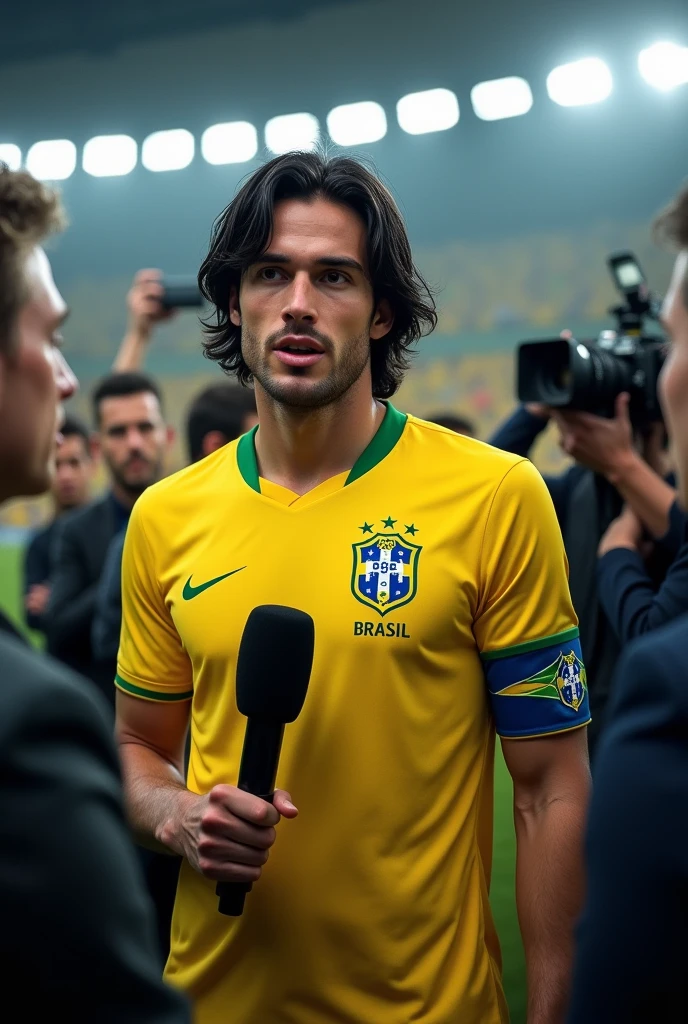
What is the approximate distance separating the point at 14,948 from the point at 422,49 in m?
16.0

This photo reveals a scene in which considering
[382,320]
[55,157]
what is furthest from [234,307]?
[55,157]

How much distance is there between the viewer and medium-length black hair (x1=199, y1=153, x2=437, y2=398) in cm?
188

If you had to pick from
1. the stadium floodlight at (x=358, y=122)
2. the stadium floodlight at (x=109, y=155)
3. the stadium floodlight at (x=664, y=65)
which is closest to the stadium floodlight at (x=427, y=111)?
the stadium floodlight at (x=358, y=122)

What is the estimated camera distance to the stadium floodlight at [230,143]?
1650cm

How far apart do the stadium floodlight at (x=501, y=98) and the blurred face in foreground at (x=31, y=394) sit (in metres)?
15.3

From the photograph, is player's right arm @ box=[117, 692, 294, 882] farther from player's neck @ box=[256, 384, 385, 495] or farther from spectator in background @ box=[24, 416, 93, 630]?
spectator in background @ box=[24, 416, 93, 630]

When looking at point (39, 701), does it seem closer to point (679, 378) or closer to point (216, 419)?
point (679, 378)

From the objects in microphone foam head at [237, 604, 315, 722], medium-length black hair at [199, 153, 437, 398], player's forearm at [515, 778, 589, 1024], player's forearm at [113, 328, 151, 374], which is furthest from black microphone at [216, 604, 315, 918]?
player's forearm at [113, 328, 151, 374]

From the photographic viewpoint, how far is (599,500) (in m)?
2.44

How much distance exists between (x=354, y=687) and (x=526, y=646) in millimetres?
262

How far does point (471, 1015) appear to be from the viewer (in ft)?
5.22

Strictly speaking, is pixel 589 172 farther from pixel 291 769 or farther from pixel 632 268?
pixel 291 769

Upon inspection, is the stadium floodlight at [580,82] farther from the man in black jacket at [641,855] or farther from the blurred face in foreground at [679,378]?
the man in black jacket at [641,855]

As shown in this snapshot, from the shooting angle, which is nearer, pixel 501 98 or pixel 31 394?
pixel 31 394
